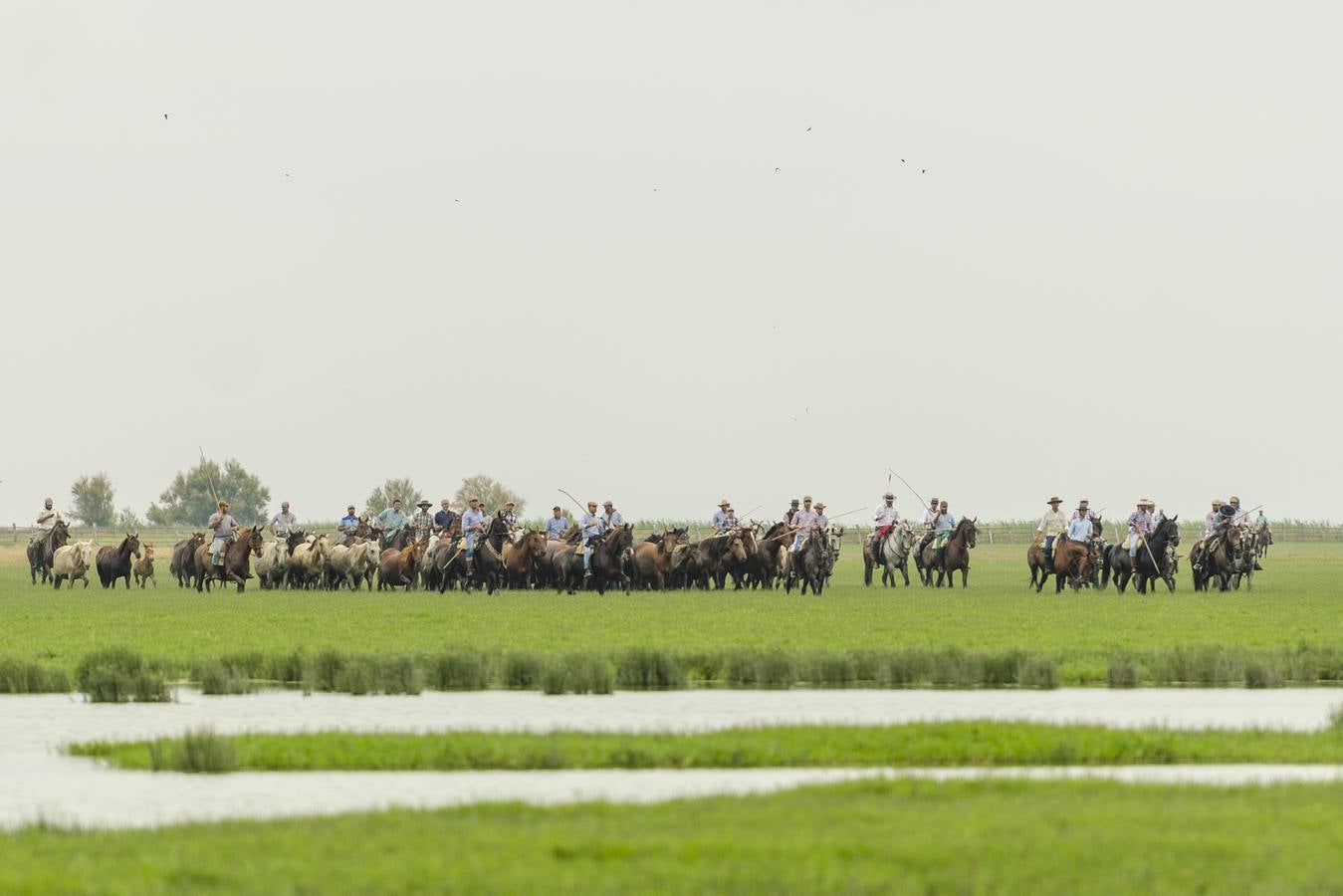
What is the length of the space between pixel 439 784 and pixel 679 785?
1.54 metres

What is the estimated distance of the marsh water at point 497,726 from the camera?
1408 centimetres

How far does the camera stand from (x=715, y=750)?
53.1ft

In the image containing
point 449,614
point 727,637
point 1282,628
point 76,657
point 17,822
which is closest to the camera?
point 17,822

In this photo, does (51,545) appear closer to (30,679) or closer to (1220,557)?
(1220,557)

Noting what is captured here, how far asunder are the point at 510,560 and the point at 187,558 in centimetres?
1064

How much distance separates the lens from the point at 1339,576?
6512 cm

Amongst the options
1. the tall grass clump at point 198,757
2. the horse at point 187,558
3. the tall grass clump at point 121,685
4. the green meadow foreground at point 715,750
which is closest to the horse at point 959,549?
the horse at point 187,558

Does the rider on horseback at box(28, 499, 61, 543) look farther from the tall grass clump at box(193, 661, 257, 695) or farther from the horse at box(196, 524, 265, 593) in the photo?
the tall grass clump at box(193, 661, 257, 695)

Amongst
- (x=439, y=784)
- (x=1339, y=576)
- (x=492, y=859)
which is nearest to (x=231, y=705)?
(x=439, y=784)

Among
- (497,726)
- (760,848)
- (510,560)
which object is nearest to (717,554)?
(510,560)

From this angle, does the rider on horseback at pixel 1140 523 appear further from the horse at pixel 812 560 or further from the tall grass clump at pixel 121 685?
the tall grass clump at pixel 121 685

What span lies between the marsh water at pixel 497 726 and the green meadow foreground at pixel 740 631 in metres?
1.49

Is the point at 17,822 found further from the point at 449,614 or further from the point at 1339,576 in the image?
the point at 1339,576

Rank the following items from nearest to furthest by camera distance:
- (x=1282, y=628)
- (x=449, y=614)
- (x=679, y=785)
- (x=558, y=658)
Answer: (x=679, y=785), (x=558, y=658), (x=1282, y=628), (x=449, y=614)
